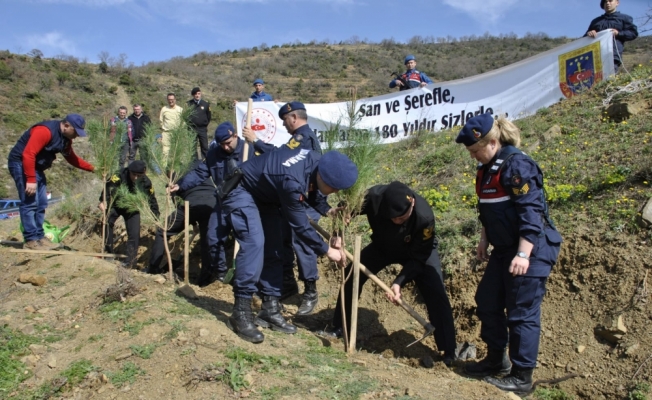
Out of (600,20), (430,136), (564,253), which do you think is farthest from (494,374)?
(600,20)

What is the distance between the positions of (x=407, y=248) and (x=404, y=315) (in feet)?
4.50

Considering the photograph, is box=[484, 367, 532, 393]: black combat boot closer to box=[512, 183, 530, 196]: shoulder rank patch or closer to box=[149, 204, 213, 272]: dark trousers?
box=[512, 183, 530, 196]: shoulder rank patch

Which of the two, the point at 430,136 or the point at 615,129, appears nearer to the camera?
the point at 615,129

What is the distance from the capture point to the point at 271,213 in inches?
172

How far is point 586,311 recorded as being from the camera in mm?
4465

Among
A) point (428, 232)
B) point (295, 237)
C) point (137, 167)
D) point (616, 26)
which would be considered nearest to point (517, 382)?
point (428, 232)

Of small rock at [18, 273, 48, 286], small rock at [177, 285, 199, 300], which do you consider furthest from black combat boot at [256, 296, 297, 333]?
small rock at [18, 273, 48, 286]

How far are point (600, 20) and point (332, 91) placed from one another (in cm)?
2350

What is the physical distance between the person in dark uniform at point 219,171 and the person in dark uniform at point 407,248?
5.64 ft

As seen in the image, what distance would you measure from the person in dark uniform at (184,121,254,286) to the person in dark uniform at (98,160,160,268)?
0.89 metres

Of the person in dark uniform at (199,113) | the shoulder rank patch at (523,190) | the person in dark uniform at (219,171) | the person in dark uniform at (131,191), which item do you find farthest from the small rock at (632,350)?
the person in dark uniform at (199,113)

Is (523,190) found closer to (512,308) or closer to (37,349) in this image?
(512,308)

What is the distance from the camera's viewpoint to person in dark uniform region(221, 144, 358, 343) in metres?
3.67

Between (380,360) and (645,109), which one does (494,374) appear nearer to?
(380,360)
